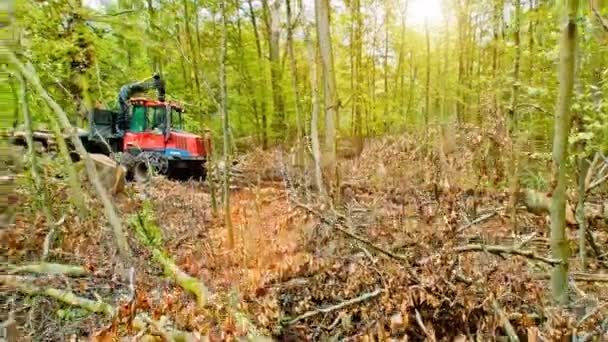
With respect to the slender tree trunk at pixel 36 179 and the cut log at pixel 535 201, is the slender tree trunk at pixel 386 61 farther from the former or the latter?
the slender tree trunk at pixel 36 179

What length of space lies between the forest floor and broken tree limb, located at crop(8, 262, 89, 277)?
0.07 metres

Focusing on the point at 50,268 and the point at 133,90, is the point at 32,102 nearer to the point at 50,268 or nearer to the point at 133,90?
the point at 50,268

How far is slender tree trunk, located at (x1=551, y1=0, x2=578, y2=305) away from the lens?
217 cm

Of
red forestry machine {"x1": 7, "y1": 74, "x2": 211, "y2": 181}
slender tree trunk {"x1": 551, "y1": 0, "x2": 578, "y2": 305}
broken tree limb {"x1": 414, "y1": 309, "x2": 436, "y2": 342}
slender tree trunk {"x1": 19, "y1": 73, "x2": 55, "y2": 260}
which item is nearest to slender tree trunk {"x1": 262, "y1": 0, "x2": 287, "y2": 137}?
red forestry machine {"x1": 7, "y1": 74, "x2": 211, "y2": 181}

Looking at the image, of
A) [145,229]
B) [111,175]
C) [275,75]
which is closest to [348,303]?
[145,229]

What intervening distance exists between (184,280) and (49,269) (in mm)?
1195

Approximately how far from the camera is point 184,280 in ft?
13.9

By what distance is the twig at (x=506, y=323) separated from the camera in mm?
2367

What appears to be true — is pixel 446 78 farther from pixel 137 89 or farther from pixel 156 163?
pixel 156 163

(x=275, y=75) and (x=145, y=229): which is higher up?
(x=275, y=75)

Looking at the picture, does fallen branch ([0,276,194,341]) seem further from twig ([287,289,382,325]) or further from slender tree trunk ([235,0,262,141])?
slender tree trunk ([235,0,262,141])

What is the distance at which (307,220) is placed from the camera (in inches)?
191

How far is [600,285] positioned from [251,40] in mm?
14679

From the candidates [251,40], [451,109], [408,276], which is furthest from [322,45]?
[451,109]
